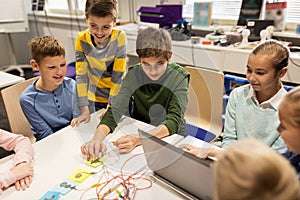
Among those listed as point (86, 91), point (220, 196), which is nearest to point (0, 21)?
point (86, 91)

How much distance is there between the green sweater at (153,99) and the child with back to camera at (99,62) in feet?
0.51

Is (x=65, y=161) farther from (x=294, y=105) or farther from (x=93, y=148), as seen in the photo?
(x=294, y=105)

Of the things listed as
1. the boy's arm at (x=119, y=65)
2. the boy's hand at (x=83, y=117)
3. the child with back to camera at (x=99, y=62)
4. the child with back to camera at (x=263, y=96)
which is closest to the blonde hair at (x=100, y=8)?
the child with back to camera at (x=99, y=62)

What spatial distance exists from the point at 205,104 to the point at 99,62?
0.72 meters

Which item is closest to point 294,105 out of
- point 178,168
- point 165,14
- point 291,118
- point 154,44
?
point 291,118

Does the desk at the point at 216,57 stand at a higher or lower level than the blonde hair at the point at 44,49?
lower

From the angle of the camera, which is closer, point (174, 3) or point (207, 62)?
point (207, 62)

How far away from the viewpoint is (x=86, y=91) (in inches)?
64.4

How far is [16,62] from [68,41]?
114 centimetres

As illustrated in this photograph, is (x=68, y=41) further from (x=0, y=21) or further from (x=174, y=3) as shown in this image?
(x=174, y=3)

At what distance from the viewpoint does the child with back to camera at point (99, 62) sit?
1588mm

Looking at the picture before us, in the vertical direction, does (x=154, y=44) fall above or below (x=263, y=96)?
above

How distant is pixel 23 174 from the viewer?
979 millimetres

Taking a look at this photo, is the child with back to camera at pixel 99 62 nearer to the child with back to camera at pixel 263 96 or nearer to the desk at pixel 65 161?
the desk at pixel 65 161
